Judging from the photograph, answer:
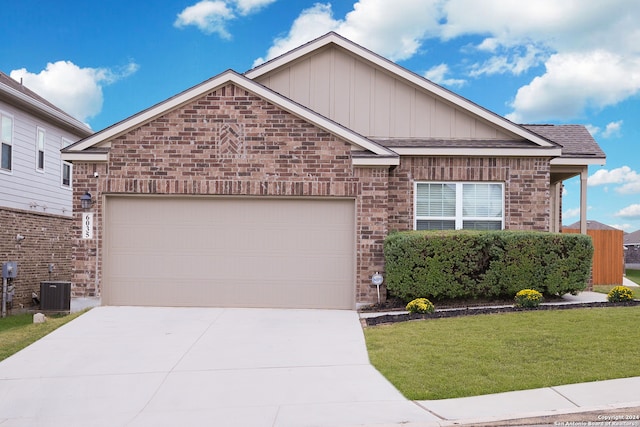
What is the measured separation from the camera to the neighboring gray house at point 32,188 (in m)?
17.1

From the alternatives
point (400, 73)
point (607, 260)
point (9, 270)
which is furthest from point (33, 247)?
point (607, 260)

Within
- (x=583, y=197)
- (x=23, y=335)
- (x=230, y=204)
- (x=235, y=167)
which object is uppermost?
(x=235, y=167)

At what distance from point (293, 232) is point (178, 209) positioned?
7.97 feet

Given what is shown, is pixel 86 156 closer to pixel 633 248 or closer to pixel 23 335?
pixel 23 335

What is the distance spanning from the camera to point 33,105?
17.9 metres

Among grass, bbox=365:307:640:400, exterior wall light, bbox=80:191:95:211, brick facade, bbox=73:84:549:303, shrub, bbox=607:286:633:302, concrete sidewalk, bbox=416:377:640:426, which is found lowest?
concrete sidewalk, bbox=416:377:640:426

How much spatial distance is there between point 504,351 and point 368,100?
8.13 meters

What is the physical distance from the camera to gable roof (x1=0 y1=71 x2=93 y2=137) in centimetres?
1678

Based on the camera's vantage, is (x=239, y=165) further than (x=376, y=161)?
Yes

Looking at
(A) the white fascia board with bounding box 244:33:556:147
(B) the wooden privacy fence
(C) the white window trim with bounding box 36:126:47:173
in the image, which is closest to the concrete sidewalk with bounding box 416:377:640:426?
(A) the white fascia board with bounding box 244:33:556:147

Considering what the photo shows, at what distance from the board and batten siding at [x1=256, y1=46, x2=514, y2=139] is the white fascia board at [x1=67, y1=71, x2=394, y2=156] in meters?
2.37

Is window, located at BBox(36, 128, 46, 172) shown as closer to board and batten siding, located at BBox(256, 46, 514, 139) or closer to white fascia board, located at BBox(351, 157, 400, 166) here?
board and batten siding, located at BBox(256, 46, 514, 139)

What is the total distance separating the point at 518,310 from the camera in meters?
11.2

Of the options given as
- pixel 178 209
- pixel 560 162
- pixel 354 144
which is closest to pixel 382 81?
pixel 354 144
